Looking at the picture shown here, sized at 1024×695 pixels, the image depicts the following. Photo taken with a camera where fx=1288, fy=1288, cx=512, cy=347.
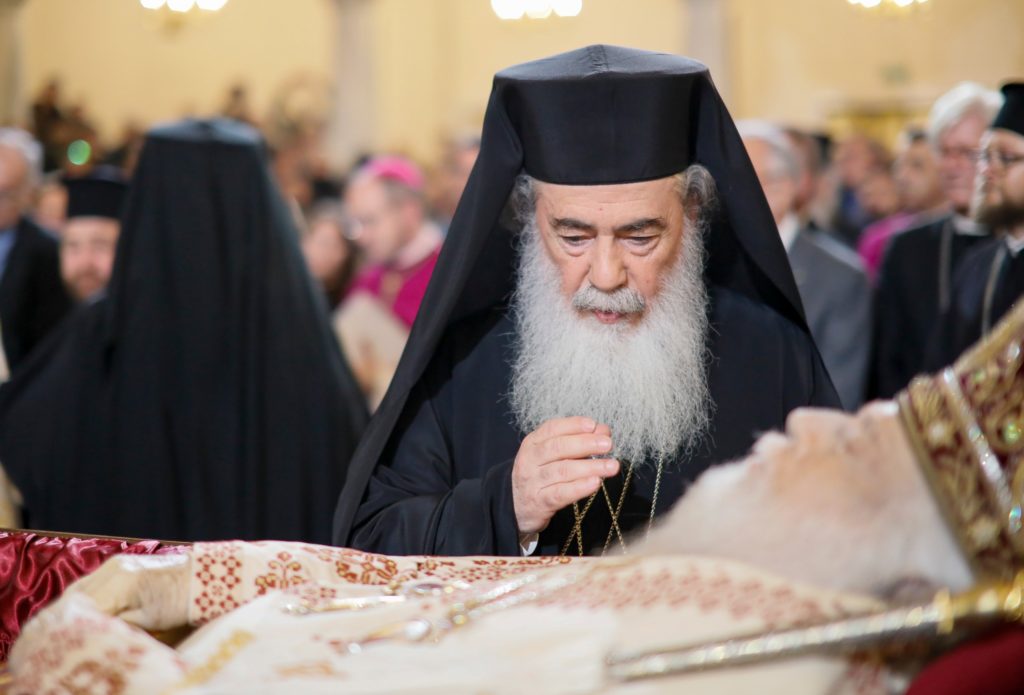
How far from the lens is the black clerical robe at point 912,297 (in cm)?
660

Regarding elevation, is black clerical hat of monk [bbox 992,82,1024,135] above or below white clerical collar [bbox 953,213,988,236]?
above

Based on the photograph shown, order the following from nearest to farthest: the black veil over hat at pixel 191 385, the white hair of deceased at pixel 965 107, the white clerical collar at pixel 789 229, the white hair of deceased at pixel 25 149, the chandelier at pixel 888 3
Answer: the black veil over hat at pixel 191 385 → the white clerical collar at pixel 789 229 → the white hair of deceased at pixel 965 107 → the white hair of deceased at pixel 25 149 → the chandelier at pixel 888 3

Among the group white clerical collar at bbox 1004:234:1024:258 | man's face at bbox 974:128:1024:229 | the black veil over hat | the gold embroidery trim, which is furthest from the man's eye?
white clerical collar at bbox 1004:234:1024:258

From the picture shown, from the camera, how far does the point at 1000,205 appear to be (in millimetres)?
5418

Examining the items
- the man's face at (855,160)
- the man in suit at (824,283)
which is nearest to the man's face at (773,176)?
the man in suit at (824,283)

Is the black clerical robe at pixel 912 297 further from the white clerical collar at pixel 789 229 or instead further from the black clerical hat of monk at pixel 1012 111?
the black clerical hat of monk at pixel 1012 111

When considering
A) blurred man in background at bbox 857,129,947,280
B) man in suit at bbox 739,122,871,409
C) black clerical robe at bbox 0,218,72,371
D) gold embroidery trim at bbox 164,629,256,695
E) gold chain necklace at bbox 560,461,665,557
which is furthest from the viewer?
blurred man in background at bbox 857,129,947,280

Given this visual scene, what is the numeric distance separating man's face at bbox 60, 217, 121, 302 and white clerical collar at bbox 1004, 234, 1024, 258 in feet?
14.1

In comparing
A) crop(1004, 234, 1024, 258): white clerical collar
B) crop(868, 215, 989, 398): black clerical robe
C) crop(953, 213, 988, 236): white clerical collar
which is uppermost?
crop(1004, 234, 1024, 258): white clerical collar

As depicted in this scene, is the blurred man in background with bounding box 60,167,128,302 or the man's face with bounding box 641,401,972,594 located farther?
the blurred man in background with bounding box 60,167,128,302

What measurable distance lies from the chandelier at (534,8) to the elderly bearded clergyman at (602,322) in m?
17.3

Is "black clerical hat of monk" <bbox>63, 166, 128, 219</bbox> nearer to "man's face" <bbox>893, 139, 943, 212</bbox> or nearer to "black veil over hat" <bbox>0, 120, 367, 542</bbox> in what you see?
"black veil over hat" <bbox>0, 120, 367, 542</bbox>

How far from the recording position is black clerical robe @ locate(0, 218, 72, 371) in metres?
6.64

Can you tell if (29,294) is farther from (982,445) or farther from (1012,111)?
(982,445)
